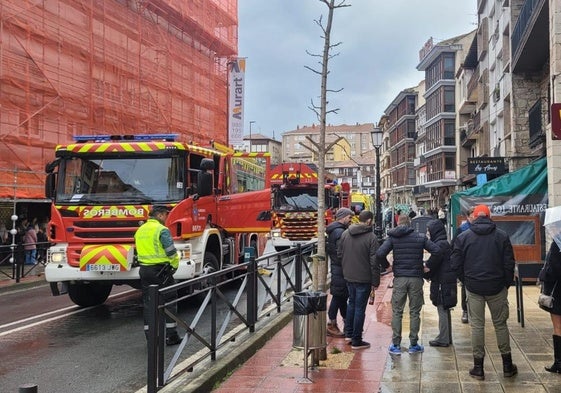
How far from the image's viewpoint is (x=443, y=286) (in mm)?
7066

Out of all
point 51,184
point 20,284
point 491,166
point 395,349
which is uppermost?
point 491,166

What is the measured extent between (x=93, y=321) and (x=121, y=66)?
15.9 meters

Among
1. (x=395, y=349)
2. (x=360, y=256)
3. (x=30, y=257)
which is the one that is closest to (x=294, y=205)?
(x=30, y=257)

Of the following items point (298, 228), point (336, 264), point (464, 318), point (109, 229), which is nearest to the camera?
point (336, 264)

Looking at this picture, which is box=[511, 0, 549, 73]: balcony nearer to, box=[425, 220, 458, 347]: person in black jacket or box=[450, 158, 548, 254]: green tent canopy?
box=[450, 158, 548, 254]: green tent canopy

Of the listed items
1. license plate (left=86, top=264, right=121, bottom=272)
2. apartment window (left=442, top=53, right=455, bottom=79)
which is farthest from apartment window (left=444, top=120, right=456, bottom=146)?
license plate (left=86, top=264, right=121, bottom=272)

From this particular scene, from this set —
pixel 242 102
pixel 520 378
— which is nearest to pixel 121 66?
pixel 242 102

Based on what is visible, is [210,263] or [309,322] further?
[210,263]

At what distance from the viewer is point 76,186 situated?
9.74m

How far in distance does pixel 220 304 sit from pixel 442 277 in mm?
2754

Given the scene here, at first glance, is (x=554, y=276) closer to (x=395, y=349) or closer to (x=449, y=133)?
(x=395, y=349)

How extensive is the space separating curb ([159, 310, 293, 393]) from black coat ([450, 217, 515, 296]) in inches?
105

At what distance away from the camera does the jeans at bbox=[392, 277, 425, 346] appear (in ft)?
22.4

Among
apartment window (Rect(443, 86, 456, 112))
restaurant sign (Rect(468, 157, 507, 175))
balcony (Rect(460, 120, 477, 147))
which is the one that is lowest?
restaurant sign (Rect(468, 157, 507, 175))
